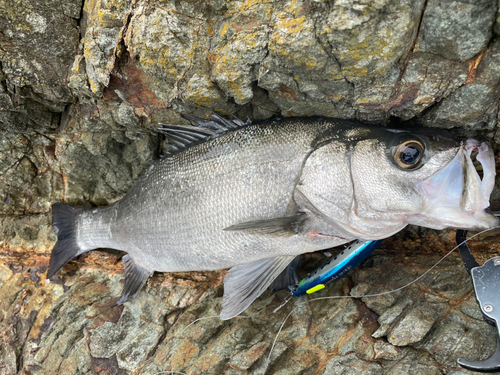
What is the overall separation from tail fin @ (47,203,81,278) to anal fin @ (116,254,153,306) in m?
0.59

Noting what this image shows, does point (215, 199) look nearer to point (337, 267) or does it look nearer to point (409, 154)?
point (337, 267)

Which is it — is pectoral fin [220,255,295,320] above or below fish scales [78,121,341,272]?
below

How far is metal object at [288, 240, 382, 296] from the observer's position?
2.36 metres

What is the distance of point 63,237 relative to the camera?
10.3 ft

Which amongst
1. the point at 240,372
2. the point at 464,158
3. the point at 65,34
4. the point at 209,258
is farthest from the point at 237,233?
the point at 65,34

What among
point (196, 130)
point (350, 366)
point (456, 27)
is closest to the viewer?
point (456, 27)

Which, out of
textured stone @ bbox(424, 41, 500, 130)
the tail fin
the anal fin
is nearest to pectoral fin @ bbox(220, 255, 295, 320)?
the anal fin

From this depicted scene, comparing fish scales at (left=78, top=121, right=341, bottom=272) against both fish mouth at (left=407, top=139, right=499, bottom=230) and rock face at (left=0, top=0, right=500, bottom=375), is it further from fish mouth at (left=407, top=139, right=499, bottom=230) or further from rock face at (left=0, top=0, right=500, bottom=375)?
fish mouth at (left=407, top=139, right=499, bottom=230)

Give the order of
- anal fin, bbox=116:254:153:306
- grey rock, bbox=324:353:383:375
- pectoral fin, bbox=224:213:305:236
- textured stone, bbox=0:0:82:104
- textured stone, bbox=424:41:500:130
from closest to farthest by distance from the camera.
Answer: textured stone, bbox=424:41:500:130
grey rock, bbox=324:353:383:375
pectoral fin, bbox=224:213:305:236
textured stone, bbox=0:0:82:104
anal fin, bbox=116:254:153:306

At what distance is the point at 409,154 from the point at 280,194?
0.78 metres

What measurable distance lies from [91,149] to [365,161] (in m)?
2.24

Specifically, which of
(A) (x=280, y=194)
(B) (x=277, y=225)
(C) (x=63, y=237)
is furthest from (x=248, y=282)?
(C) (x=63, y=237)

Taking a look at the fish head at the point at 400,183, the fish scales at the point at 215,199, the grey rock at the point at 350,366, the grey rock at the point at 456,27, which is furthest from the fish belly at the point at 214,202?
the grey rock at the point at 456,27

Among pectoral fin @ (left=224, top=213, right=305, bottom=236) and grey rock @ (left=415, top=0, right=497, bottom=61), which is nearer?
grey rock @ (left=415, top=0, right=497, bottom=61)
